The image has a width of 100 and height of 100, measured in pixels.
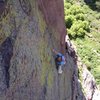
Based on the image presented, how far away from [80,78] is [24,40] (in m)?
13.4

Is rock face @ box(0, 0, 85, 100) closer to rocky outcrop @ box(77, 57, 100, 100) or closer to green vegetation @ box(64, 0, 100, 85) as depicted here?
rocky outcrop @ box(77, 57, 100, 100)

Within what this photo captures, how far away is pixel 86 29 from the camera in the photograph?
41.1 metres

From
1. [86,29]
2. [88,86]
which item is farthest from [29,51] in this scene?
[86,29]

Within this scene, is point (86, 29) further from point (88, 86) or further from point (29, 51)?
point (29, 51)

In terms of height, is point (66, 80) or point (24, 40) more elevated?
point (24, 40)

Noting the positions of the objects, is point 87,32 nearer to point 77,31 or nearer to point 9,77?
point 77,31

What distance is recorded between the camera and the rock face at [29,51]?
39.1ft

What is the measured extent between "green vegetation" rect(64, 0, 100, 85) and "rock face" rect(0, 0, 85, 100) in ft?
55.3

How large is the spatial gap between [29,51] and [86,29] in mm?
28114

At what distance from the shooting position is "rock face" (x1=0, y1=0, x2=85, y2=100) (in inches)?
469

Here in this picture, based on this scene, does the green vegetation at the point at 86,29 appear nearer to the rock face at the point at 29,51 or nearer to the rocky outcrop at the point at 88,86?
the rocky outcrop at the point at 88,86

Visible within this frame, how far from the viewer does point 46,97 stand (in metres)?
15.5

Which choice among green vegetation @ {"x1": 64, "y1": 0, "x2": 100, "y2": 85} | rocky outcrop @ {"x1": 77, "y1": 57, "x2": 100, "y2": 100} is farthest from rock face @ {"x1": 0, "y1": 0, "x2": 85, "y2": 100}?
green vegetation @ {"x1": 64, "y1": 0, "x2": 100, "y2": 85}

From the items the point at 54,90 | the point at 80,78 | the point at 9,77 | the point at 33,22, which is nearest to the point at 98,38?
the point at 80,78
